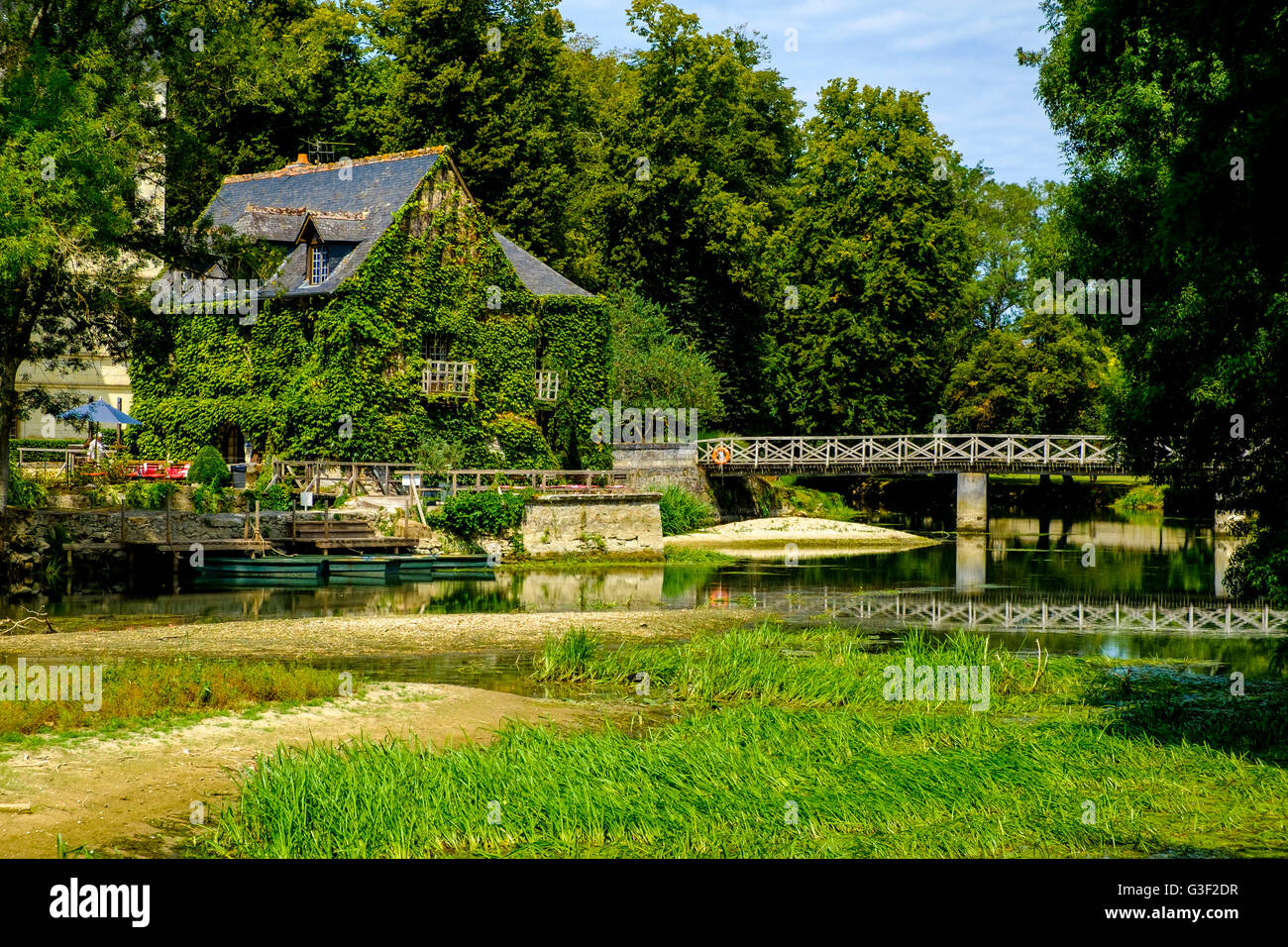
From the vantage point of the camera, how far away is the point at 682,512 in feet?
151

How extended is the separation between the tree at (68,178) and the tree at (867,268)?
1216 inches

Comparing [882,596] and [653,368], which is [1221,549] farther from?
[882,596]

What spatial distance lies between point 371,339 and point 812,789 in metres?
31.4

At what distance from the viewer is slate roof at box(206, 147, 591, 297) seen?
4131cm

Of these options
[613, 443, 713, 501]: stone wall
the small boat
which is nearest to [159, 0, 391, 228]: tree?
the small boat

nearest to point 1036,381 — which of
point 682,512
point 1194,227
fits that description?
point 682,512

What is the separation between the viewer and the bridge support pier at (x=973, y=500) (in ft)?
169

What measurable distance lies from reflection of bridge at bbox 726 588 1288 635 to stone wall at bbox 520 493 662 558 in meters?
9.28

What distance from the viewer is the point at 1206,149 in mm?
12469

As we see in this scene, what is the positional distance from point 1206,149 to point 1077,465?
3861 centimetres

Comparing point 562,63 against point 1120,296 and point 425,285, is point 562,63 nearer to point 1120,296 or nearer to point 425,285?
point 425,285

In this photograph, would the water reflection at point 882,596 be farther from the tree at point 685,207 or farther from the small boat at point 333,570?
the tree at point 685,207

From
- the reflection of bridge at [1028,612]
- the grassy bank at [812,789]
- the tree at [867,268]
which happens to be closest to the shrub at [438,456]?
the reflection of bridge at [1028,612]

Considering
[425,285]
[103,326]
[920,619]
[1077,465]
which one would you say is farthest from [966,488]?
[103,326]
